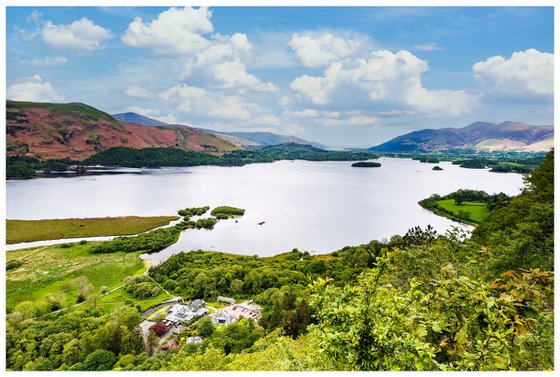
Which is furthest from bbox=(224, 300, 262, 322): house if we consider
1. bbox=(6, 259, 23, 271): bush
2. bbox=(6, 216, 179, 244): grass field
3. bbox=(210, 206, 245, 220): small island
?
bbox=(210, 206, 245, 220): small island

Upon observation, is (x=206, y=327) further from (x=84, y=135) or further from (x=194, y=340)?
(x=84, y=135)

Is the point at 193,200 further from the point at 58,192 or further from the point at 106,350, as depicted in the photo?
the point at 106,350

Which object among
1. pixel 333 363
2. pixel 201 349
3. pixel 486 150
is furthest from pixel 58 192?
pixel 486 150

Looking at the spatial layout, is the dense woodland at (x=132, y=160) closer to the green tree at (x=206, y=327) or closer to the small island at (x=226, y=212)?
the small island at (x=226, y=212)

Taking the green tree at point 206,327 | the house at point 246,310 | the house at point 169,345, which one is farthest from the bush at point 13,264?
the green tree at point 206,327

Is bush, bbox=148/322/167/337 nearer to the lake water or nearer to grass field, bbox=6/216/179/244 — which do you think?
the lake water

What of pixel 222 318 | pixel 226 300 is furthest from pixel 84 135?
pixel 222 318
